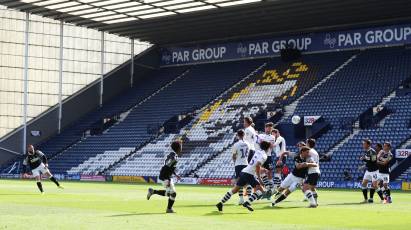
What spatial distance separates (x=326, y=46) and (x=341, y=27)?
1.96 metres

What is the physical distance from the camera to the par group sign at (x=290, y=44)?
53.3 meters

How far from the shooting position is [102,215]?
768 inches

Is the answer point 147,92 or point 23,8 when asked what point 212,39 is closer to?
point 147,92

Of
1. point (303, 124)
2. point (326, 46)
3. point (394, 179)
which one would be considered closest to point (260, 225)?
point (394, 179)

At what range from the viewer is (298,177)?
23484 mm

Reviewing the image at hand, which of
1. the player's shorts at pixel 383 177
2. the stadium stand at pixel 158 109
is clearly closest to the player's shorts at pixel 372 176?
the player's shorts at pixel 383 177

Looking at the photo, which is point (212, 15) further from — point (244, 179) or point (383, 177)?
point (244, 179)

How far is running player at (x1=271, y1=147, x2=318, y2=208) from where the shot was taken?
919 inches

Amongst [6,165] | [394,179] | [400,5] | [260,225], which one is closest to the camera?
[260,225]

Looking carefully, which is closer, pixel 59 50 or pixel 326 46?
pixel 326 46

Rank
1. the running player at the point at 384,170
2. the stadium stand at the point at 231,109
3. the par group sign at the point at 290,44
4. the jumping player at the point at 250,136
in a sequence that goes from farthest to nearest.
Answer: the stadium stand at the point at 231,109 → the par group sign at the point at 290,44 → the running player at the point at 384,170 → the jumping player at the point at 250,136

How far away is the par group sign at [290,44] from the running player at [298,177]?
3065 cm

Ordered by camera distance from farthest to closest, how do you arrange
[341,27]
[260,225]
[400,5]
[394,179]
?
[341,27], [400,5], [394,179], [260,225]

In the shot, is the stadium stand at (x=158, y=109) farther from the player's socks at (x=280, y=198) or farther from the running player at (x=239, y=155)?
the player's socks at (x=280, y=198)
